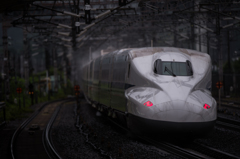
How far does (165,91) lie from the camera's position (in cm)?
1123

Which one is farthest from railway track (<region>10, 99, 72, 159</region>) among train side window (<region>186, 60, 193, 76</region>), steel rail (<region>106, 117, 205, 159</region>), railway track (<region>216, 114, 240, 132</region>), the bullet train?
railway track (<region>216, 114, 240, 132</region>)

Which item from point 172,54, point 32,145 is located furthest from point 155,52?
point 32,145

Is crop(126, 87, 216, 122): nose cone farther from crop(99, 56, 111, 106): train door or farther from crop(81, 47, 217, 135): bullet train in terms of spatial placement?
crop(99, 56, 111, 106): train door

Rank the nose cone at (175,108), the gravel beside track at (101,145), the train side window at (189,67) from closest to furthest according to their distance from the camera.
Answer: the nose cone at (175,108) → the gravel beside track at (101,145) → the train side window at (189,67)

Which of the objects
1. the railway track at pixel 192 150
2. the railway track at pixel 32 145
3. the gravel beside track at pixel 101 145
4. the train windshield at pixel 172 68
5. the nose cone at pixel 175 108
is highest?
the train windshield at pixel 172 68

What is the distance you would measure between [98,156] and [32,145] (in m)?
3.92

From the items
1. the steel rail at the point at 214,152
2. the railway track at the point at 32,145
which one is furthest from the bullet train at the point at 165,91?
the railway track at the point at 32,145

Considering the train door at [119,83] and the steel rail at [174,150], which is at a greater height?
the train door at [119,83]

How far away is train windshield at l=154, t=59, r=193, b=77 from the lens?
12.1m

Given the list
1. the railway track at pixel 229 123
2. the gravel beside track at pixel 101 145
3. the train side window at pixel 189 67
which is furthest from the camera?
the railway track at pixel 229 123

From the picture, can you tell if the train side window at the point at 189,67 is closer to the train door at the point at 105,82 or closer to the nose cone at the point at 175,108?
the nose cone at the point at 175,108

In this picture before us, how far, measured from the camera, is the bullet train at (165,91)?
1082 cm

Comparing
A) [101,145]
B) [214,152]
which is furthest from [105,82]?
[214,152]

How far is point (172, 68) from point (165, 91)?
48.9 inches
